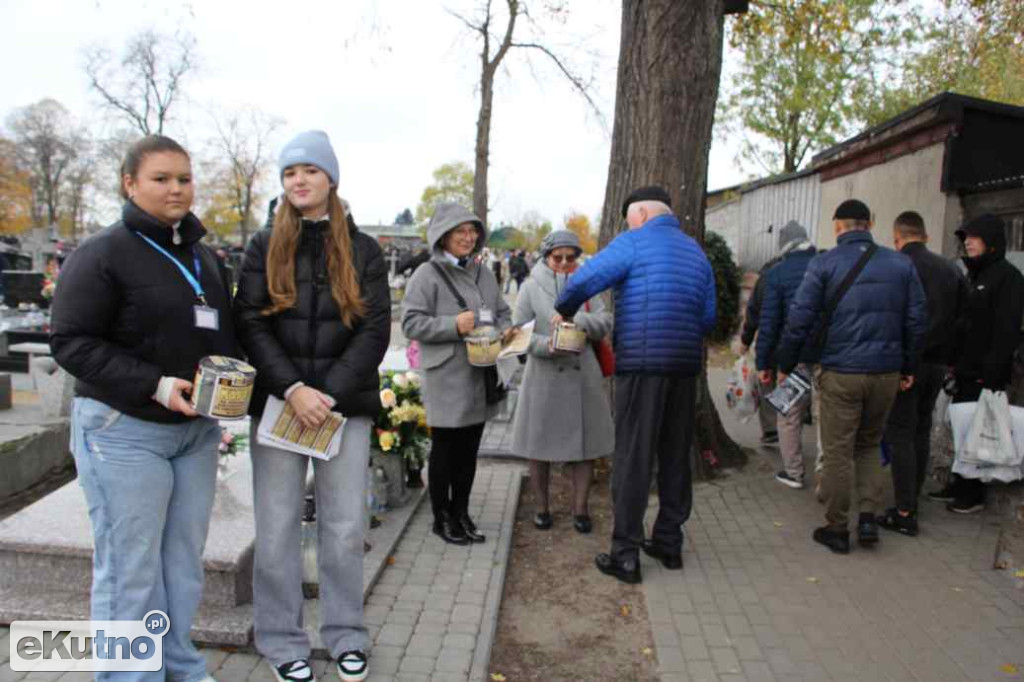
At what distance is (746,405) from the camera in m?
6.69

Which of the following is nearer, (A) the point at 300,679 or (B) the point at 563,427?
(A) the point at 300,679

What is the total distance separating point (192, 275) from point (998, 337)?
478cm

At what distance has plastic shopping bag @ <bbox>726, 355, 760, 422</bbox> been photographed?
6656 mm

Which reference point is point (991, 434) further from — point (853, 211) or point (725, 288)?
point (725, 288)

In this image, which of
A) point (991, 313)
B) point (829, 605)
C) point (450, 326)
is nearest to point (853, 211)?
point (991, 313)

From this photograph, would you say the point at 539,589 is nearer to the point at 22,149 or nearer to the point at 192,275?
the point at 192,275

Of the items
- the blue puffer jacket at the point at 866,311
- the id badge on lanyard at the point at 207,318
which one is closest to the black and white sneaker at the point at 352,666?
the id badge on lanyard at the point at 207,318

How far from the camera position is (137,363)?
2.48 meters

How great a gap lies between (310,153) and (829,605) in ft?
10.7

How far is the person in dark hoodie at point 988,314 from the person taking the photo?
15.9 feet

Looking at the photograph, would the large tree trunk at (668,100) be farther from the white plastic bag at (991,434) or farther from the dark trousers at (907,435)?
the white plastic bag at (991,434)

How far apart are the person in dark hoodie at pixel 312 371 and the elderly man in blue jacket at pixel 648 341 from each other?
4.52 ft

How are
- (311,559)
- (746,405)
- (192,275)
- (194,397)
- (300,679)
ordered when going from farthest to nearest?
(746,405)
(311,559)
(300,679)
(192,275)
(194,397)

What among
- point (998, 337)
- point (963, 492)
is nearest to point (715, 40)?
point (998, 337)
